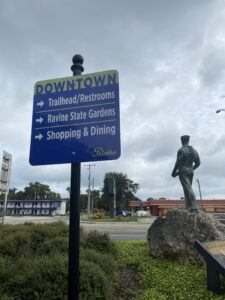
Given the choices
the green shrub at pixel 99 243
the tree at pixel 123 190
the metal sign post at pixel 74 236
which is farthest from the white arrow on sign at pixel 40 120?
the tree at pixel 123 190

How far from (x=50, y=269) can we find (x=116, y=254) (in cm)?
322

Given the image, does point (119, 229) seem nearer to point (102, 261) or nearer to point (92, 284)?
point (102, 261)

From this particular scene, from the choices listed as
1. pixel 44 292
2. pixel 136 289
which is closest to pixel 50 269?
pixel 44 292

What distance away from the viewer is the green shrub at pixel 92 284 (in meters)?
4.96

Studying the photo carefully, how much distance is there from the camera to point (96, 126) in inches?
119

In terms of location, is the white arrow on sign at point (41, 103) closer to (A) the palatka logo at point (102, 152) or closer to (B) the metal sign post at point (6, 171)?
(A) the palatka logo at point (102, 152)

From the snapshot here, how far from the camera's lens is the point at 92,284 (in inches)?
203

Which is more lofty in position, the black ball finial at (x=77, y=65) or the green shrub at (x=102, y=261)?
the black ball finial at (x=77, y=65)

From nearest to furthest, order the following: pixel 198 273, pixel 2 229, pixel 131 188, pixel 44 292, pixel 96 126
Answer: pixel 96 126
pixel 44 292
pixel 198 273
pixel 2 229
pixel 131 188

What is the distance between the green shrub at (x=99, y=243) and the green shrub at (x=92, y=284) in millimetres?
2449

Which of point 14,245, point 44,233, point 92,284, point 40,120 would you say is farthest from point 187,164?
point 40,120

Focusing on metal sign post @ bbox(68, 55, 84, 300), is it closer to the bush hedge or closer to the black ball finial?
the black ball finial

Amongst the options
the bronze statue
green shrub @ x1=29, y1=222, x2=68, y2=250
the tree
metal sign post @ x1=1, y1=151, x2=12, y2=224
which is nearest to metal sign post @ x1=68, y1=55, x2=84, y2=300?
green shrub @ x1=29, y1=222, x2=68, y2=250

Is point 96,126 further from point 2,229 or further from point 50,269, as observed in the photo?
point 2,229
